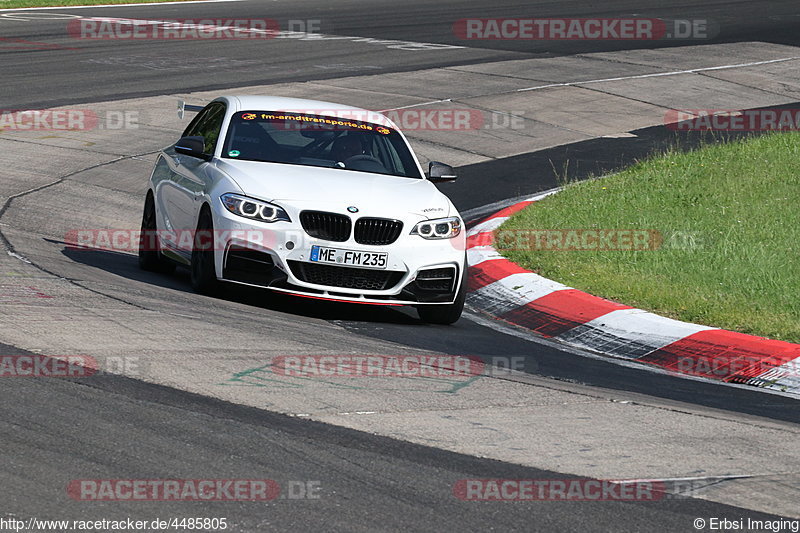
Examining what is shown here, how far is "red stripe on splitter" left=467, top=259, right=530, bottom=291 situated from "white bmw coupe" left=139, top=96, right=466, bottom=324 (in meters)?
1.08

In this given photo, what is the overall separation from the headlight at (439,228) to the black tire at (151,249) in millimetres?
2357

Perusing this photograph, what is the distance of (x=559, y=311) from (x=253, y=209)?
2.38 m

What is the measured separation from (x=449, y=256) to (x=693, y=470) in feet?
13.0

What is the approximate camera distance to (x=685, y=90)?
22.5 meters

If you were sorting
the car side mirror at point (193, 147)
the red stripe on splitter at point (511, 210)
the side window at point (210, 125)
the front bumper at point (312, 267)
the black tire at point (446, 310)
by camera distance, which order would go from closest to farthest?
the front bumper at point (312, 267) < the black tire at point (446, 310) < the car side mirror at point (193, 147) < the side window at point (210, 125) < the red stripe on splitter at point (511, 210)

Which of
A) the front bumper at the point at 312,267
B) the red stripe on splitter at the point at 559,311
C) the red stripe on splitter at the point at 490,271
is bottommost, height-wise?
the red stripe on splitter at the point at 490,271

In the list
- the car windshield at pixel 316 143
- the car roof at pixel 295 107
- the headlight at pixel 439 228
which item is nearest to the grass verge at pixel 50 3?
the car roof at pixel 295 107

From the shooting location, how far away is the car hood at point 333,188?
355 inches

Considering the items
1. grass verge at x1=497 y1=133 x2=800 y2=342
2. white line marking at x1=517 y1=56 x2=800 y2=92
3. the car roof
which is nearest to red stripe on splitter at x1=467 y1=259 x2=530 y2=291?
grass verge at x1=497 y1=133 x2=800 y2=342

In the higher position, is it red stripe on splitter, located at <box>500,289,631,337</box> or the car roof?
the car roof

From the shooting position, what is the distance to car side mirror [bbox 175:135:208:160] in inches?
385

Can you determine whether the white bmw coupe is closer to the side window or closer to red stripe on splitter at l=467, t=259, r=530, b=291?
the side window

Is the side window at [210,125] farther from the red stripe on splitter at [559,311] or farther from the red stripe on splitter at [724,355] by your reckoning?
the red stripe on splitter at [724,355]

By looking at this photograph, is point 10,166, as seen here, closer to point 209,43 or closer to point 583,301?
point 583,301
